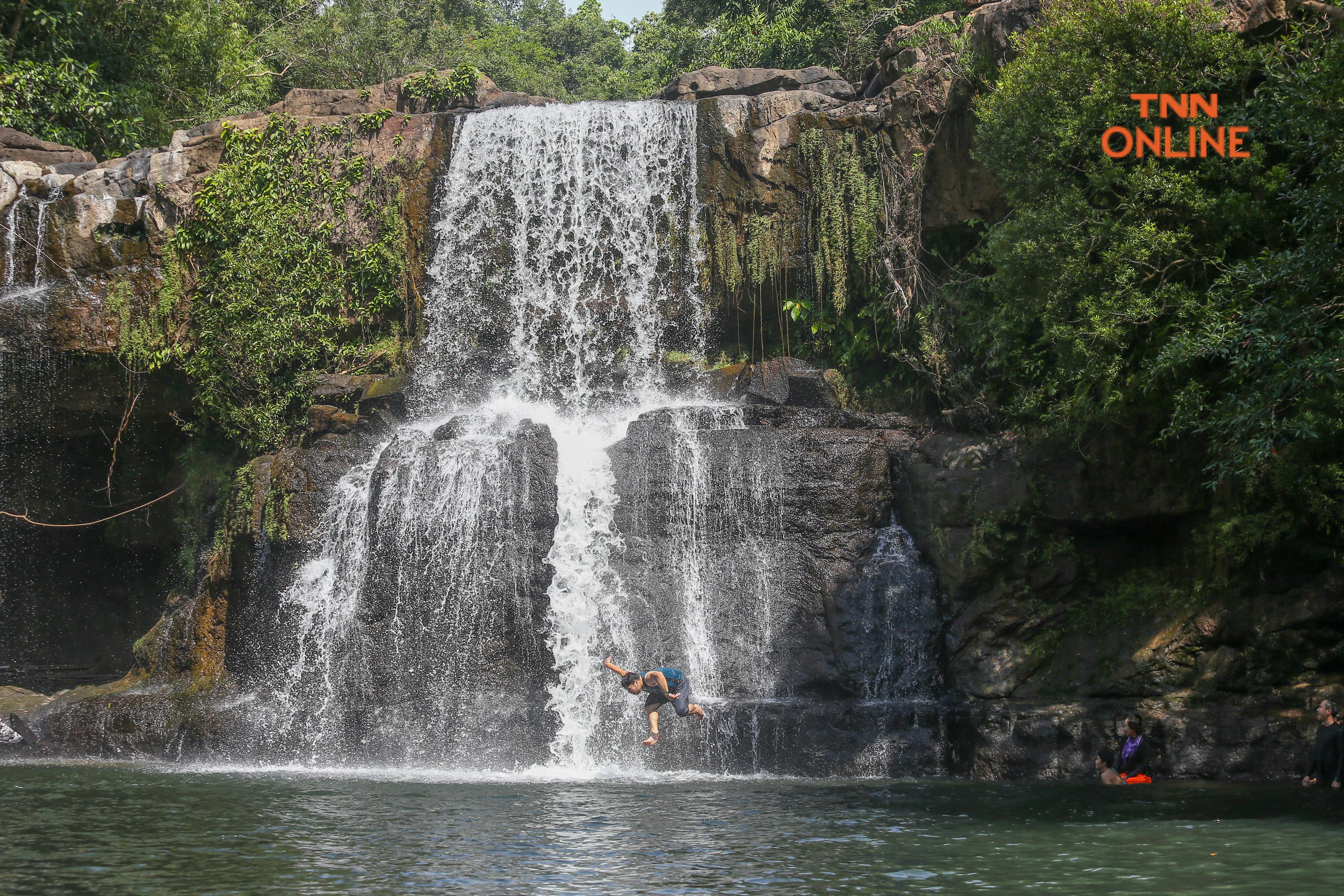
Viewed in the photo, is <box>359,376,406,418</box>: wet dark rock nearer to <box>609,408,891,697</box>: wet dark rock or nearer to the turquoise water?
<box>609,408,891,697</box>: wet dark rock

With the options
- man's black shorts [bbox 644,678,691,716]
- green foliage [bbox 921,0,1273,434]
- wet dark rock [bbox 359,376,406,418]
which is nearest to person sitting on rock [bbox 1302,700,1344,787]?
green foliage [bbox 921,0,1273,434]

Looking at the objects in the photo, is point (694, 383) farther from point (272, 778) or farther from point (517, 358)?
point (272, 778)

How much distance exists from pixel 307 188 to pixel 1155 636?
16.8 meters

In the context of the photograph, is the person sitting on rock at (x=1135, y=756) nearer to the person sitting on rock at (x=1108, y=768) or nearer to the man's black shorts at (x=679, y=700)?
the person sitting on rock at (x=1108, y=768)

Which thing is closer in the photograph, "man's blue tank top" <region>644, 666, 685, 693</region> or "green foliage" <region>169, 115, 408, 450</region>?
"man's blue tank top" <region>644, 666, 685, 693</region>

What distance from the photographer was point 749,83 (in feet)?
77.2

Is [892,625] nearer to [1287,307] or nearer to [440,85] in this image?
[1287,307]

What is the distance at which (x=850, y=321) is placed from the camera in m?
20.0

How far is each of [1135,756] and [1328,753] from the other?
1893 millimetres

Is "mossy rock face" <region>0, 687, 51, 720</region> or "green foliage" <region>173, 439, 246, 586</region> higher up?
"green foliage" <region>173, 439, 246, 586</region>

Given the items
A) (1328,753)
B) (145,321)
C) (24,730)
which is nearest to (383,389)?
(145,321)

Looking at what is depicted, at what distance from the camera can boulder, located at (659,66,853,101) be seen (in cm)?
2275

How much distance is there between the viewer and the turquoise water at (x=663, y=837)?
7406mm

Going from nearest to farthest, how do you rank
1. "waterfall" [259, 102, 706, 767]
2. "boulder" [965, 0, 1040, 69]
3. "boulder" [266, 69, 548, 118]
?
"waterfall" [259, 102, 706, 767] < "boulder" [965, 0, 1040, 69] < "boulder" [266, 69, 548, 118]
